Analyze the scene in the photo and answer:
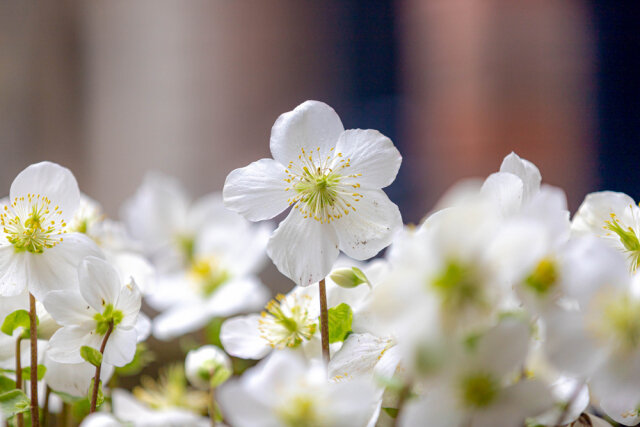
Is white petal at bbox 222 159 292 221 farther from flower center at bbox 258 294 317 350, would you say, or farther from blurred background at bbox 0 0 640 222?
blurred background at bbox 0 0 640 222

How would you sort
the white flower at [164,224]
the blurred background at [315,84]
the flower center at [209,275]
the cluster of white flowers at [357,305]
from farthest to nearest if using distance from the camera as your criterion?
1. the blurred background at [315,84]
2. the white flower at [164,224]
3. the flower center at [209,275]
4. the cluster of white flowers at [357,305]

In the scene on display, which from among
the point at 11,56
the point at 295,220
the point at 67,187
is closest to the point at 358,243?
the point at 295,220

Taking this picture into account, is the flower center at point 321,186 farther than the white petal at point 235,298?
No

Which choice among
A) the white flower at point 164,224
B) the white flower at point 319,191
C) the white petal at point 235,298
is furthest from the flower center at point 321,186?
the white flower at point 164,224

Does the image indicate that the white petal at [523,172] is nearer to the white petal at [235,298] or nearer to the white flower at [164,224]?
the white petal at [235,298]

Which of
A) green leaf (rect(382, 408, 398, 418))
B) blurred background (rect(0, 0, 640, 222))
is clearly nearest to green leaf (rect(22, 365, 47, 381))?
green leaf (rect(382, 408, 398, 418))
